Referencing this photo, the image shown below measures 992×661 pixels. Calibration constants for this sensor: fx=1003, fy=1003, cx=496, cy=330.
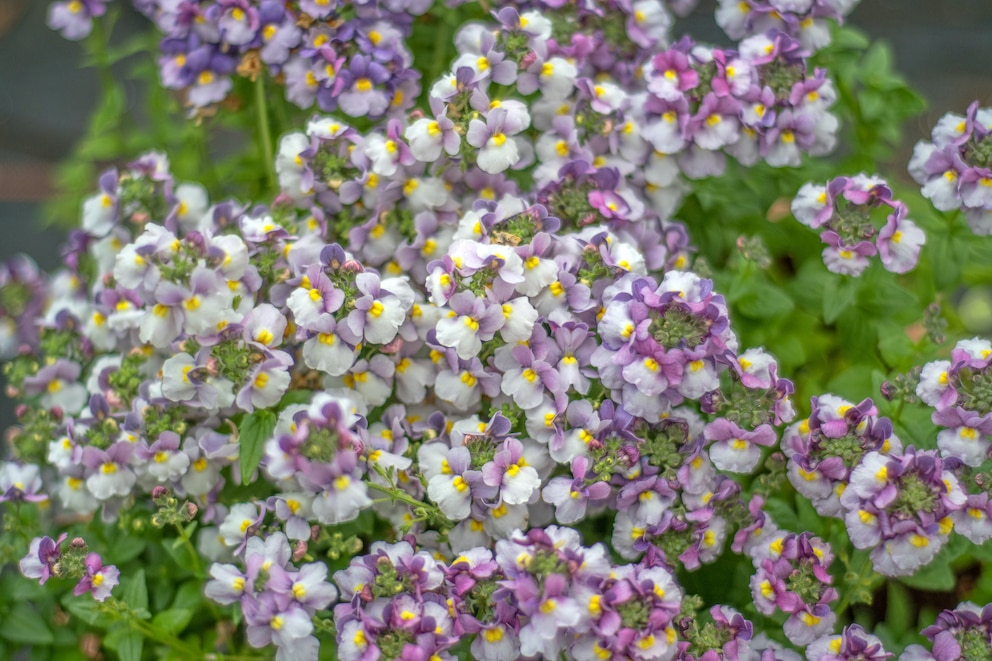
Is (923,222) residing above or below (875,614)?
above

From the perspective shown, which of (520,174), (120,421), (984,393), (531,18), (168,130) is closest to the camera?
(984,393)

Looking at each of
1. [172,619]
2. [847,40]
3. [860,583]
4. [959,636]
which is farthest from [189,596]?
[847,40]

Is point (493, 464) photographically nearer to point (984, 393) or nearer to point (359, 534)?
point (359, 534)

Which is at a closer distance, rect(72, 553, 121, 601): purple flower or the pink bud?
rect(72, 553, 121, 601): purple flower

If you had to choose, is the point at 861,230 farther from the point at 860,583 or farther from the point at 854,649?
the point at 854,649

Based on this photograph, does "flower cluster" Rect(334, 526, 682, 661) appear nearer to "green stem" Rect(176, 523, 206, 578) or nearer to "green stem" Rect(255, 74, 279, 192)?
"green stem" Rect(176, 523, 206, 578)

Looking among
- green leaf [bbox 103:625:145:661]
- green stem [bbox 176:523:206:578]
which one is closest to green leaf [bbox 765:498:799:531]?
green stem [bbox 176:523:206:578]

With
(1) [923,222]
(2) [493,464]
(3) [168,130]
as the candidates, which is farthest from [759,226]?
(3) [168,130]
